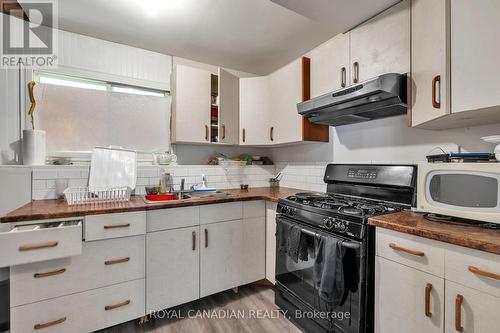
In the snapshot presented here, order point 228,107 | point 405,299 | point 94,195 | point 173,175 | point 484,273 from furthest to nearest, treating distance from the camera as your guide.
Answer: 1. point 228,107
2. point 173,175
3. point 94,195
4. point 405,299
5. point 484,273

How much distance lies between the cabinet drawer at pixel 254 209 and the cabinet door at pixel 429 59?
1.34 m

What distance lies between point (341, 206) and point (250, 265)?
1085 millimetres

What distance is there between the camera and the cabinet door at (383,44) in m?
1.39

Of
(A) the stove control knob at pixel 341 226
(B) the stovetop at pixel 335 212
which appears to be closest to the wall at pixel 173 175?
(B) the stovetop at pixel 335 212

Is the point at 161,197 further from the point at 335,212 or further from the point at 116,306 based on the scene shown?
the point at 335,212

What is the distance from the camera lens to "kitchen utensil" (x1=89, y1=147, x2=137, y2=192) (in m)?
1.93

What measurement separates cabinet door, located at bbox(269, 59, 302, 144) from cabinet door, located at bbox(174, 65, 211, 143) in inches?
27.1

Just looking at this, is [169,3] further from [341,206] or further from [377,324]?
[377,324]

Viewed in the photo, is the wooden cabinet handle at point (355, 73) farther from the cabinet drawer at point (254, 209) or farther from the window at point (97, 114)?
the window at point (97, 114)

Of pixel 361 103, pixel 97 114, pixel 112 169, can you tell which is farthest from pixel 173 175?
pixel 361 103

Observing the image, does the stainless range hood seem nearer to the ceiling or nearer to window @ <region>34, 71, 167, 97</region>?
the ceiling

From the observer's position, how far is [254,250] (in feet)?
7.04

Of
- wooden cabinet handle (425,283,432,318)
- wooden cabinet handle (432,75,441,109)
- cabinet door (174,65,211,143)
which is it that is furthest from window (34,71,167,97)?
wooden cabinet handle (425,283,432,318)

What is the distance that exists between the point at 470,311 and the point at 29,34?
330cm
